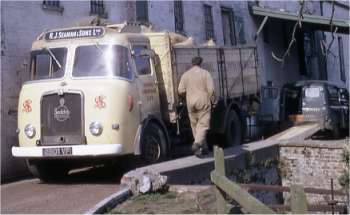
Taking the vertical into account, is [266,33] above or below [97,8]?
below

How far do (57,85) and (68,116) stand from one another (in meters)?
0.60

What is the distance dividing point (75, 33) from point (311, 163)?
21.8ft

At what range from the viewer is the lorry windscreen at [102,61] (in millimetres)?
10586

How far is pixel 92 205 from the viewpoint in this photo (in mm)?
8617

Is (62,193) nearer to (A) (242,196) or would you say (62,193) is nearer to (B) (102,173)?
(B) (102,173)

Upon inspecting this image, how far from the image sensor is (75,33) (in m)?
11.0

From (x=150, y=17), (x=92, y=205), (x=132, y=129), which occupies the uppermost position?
(x=150, y=17)

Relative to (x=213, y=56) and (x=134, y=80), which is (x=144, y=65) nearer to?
(x=134, y=80)

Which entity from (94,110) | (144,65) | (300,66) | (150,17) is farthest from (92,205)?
(300,66)

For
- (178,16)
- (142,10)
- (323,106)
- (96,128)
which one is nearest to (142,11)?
(142,10)

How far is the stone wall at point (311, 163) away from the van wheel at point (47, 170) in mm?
5431

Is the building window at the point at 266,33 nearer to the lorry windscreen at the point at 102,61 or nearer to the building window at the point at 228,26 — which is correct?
the building window at the point at 228,26

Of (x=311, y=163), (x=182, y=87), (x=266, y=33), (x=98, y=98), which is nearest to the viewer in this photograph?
(x=98, y=98)

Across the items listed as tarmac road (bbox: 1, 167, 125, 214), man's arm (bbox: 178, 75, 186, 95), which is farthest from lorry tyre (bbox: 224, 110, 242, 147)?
tarmac road (bbox: 1, 167, 125, 214)
